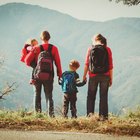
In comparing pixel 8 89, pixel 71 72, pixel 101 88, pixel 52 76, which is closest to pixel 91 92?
pixel 101 88

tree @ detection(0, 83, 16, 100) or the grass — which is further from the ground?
tree @ detection(0, 83, 16, 100)

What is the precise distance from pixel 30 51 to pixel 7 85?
66.7 inches

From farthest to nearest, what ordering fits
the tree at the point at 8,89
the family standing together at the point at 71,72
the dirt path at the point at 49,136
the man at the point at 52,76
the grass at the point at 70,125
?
the tree at the point at 8,89
the man at the point at 52,76
the family standing together at the point at 71,72
the grass at the point at 70,125
the dirt path at the point at 49,136

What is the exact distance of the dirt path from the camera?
4.88m

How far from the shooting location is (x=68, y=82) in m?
8.34

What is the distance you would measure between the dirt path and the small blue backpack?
3036 millimetres

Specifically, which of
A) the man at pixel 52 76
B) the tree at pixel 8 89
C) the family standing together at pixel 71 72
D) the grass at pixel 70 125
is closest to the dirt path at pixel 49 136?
the grass at pixel 70 125

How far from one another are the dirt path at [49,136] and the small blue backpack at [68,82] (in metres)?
3.04

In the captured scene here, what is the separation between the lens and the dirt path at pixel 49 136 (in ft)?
16.0

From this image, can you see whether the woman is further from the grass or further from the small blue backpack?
the grass

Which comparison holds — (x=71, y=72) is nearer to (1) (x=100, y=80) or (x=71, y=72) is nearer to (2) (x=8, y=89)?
(1) (x=100, y=80)

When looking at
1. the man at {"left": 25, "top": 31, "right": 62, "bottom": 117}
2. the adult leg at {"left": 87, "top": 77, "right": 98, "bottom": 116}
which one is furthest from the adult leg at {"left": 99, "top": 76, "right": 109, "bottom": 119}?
the man at {"left": 25, "top": 31, "right": 62, "bottom": 117}

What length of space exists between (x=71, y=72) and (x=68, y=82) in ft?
0.78

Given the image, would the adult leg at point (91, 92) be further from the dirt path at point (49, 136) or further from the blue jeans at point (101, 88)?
the dirt path at point (49, 136)
